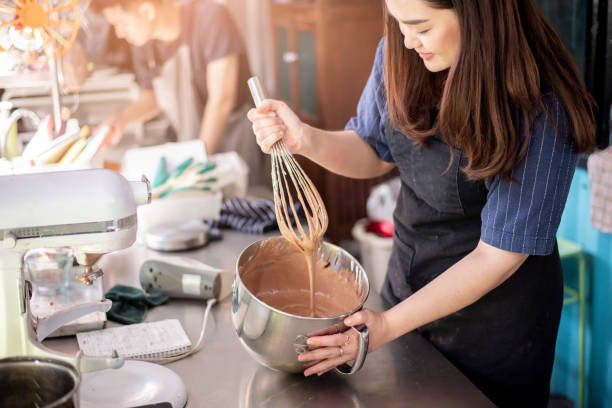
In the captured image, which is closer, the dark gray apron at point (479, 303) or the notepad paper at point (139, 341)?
the notepad paper at point (139, 341)

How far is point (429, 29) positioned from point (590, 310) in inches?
75.2

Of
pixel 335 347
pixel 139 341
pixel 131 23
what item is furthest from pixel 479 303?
pixel 131 23

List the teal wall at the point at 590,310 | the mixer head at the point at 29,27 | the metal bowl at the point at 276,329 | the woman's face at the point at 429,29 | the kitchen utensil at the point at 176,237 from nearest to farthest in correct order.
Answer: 1. the metal bowl at the point at 276,329
2. the woman's face at the point at 429,29
3. the mixer head at the point at 29,27
4. the kitchen utensil at the point at 176,237
5. the teal wall at the point at 590,310

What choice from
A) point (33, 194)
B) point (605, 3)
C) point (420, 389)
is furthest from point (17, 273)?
point (605, 3)

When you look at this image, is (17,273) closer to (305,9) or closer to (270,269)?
(270,269)

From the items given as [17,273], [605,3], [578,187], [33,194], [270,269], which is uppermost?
[605,3]

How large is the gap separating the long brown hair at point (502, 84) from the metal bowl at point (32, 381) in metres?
0.85

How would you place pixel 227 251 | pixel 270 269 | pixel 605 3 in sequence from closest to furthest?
pixel 270 269 → pixel 227 251 → pixel 605 3

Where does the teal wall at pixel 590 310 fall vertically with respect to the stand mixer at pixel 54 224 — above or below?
below

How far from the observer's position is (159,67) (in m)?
3.33

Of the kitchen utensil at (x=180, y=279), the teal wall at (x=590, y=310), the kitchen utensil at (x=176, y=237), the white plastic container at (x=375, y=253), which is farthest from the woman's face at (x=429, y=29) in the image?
the white plastic container at (x=375, y=253)

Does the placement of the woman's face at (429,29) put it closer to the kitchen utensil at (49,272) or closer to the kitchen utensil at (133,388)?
the kitchen utensil at (133,388)

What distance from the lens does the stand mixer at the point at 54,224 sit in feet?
3.47

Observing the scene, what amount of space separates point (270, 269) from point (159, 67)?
215 centimetres
